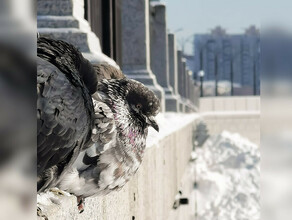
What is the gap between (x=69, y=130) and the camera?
1.61m

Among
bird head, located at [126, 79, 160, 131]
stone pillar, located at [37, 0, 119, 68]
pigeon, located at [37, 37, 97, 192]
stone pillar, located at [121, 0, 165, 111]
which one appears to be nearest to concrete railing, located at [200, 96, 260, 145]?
stone pillar, located at [121, 0, 165, 111]

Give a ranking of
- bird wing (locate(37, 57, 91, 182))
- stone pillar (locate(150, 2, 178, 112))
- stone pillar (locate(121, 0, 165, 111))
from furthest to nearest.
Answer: stone pillar (locate(150, 2, 178, 112)) < stone pillar (locate(121, 0, 165, 111)) < bird wing (locate(37, 57, 91, 182))

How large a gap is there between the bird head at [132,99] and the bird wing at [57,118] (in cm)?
55

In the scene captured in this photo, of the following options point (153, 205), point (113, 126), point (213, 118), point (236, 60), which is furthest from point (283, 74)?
point (236, 60)

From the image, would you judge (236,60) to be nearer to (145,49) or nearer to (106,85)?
Result: (145,49)

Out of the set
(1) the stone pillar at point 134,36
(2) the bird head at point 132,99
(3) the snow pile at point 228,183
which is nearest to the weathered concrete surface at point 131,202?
(2) the bird head at point 132,99

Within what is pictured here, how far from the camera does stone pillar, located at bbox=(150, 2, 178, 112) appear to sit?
18344 millimetres

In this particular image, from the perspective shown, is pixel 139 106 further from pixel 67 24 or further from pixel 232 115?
pixel 232 115

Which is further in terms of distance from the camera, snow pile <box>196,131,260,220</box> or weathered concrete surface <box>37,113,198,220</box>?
snow pile <box>196,131,260,220</box>

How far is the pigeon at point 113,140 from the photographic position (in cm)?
210

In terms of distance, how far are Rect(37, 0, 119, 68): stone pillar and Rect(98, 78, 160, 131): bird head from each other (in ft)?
8.76

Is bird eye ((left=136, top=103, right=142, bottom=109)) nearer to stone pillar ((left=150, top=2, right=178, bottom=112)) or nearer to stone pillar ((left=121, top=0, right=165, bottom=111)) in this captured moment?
stone pillar ((left=121, top=0, right=165, bottom=111))

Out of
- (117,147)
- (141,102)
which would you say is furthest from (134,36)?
(117,147)

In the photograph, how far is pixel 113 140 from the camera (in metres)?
2.21
